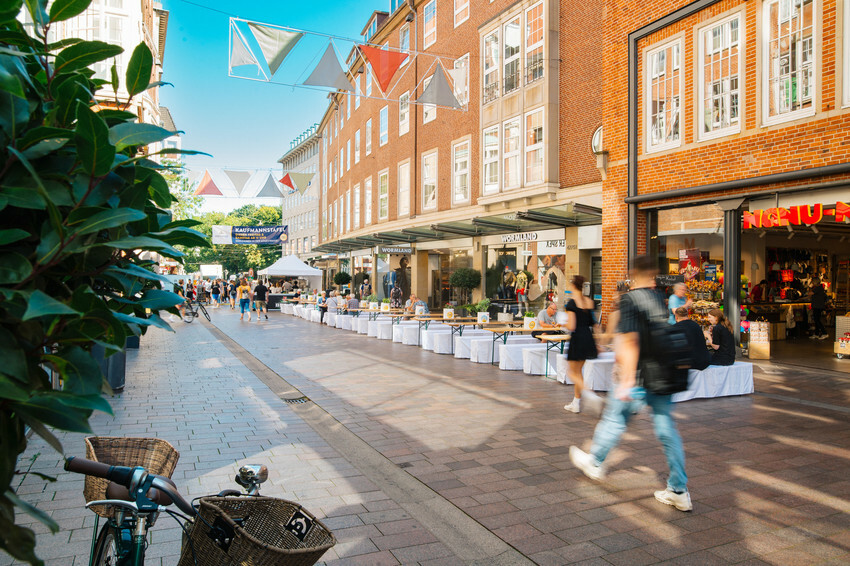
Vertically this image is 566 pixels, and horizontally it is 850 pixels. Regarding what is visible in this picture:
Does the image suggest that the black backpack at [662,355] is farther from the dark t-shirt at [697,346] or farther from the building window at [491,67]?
the building window at [491,67]

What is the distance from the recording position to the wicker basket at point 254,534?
1896mm

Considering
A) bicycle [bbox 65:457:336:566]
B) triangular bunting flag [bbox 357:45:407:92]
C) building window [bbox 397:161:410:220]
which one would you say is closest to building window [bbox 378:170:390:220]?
building window [bbox 397:161:410:220]

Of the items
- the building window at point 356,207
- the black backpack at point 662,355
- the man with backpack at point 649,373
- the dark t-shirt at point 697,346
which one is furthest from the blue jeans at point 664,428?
the building window at point 356,207

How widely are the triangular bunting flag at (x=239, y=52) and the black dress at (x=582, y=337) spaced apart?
9.15 meters

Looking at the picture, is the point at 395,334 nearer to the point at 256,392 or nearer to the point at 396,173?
the point at 256,392

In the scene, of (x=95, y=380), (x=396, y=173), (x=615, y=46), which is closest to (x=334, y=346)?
(x=615, y=46)

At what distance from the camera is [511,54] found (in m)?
20.9

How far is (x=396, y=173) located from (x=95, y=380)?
1187 inches

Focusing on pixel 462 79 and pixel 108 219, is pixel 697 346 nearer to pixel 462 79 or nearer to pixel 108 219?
pixel 108 219

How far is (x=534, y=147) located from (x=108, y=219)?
19502 mm

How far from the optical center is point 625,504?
15.6ft

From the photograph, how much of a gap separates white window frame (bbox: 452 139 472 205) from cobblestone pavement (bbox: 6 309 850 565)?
14541mm

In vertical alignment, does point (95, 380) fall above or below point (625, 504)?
above

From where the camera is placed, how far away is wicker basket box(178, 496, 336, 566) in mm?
1896
